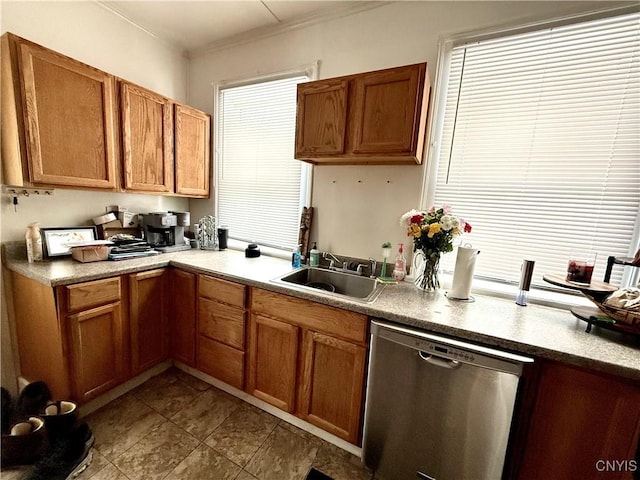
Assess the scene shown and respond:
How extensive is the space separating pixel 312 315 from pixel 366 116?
47.7 inches

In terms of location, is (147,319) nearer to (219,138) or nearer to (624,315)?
(219,138)

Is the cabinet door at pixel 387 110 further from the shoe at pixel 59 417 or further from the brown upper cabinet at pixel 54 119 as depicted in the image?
the shoe at pixel 59 417

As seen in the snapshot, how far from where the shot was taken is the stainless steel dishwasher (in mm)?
1051

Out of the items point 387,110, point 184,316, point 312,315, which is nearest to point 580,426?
point 312,315

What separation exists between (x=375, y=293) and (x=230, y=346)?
3.47ft

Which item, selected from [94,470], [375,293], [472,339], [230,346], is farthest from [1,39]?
[472,339]

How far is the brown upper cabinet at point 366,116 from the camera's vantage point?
1.46 m

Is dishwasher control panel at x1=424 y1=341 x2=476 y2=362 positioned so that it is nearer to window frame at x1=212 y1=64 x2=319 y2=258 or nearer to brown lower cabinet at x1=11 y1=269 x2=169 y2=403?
window frame at x1=212 y1=64 x2=319 y2=258

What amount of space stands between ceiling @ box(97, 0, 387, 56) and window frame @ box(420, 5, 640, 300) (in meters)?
0.63

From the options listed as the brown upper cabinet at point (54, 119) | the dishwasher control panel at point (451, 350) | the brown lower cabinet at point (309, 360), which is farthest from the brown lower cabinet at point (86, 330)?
the dishwasher control panel at point (451, 350)

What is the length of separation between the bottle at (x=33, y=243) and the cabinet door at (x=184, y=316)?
0.76 meters

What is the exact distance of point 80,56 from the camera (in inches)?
72.7

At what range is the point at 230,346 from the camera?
179cm

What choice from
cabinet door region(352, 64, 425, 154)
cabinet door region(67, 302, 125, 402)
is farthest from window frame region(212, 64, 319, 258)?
cabinet door region(67, 302, 125, 402)
